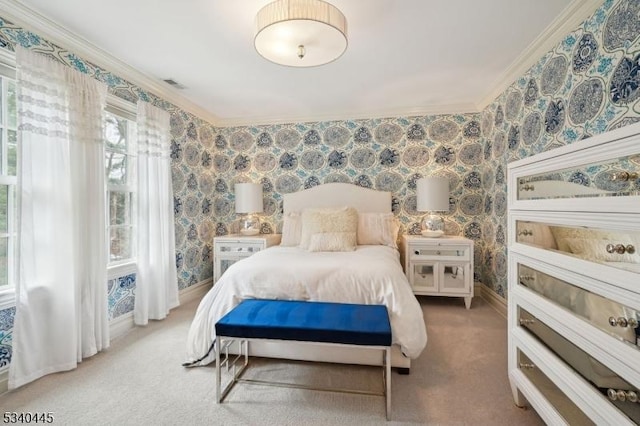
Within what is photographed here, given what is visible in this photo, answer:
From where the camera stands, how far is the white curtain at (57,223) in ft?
5.76

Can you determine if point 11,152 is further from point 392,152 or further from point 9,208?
point 392,152

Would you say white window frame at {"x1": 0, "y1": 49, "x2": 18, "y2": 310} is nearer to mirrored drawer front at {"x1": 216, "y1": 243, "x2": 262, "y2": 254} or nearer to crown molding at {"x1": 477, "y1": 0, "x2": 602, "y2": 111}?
mirrored drawer front at {"x1": 216, "y1": 243, "x2": 262, "y2": 254}

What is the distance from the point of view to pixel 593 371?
1009mm

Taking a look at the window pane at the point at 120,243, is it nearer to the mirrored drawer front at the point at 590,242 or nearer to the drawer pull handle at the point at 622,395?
the mirrored drawer front at the point at 590,242

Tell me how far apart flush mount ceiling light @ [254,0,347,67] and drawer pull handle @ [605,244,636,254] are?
5.20 ft

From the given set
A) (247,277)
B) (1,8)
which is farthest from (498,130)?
(1,8)

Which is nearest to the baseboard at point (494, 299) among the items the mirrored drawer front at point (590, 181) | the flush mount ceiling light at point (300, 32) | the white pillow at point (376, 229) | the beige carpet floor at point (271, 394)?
the beige carpet floor at point (271, 394)

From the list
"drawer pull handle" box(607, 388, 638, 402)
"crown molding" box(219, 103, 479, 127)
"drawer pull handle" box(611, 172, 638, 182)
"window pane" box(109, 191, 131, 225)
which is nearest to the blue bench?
"drawer pull handle" box(607, 388, 638, 402)

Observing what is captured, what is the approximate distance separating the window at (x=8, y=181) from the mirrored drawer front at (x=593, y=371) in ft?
10.3

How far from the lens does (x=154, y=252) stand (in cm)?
277

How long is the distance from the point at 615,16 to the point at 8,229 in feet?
13.3

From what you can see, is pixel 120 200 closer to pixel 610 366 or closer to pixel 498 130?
pixel 610 366

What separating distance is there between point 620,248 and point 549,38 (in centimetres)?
206

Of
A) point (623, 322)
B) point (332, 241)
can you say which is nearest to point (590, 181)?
point (623, 322)
